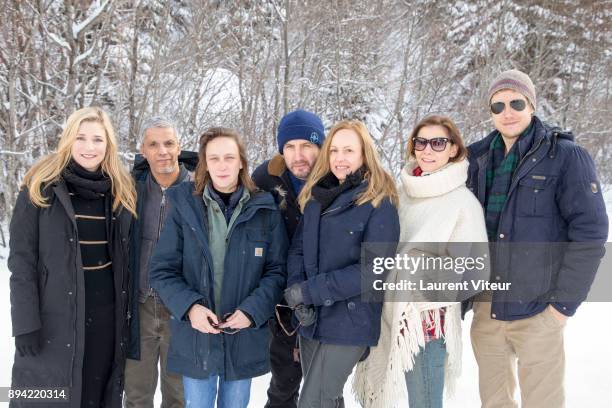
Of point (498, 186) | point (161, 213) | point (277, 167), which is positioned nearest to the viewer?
point (498, 186)

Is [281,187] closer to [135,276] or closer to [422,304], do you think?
[135,276]

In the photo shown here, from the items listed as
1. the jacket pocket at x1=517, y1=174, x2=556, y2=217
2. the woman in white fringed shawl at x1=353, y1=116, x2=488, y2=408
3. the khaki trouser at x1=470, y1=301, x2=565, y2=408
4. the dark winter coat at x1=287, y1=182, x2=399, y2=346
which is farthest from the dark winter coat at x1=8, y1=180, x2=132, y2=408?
the jacket pocket at x1=517, y1=174, x2=556, y2=217

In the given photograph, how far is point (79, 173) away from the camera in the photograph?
2.75 m

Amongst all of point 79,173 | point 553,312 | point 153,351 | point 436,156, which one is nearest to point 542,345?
point 553,312

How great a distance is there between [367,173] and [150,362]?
1.86 meters

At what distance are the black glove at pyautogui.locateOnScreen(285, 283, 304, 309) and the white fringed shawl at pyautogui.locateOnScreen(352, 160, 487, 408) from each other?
481 mm

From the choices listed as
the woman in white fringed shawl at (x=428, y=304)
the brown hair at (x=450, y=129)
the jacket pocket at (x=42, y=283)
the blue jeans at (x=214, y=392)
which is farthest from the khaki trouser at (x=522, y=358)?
the jacket pocket at (x=42, y=283)

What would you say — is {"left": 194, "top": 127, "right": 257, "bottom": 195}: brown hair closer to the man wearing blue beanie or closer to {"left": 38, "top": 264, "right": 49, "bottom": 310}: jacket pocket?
the man wearing blue beanie

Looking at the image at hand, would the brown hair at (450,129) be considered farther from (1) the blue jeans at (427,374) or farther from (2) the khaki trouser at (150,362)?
(2) the khaki trouser at (150,362)

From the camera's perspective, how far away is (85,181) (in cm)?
→ 271

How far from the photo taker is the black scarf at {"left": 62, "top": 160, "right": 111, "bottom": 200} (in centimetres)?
270

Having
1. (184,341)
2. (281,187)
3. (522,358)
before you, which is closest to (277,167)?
(281,187)

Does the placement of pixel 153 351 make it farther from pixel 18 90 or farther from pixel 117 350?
pixel 18 90

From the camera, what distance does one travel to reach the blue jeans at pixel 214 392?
8.68 feet
